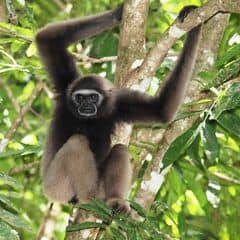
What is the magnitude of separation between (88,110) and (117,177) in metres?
0.79

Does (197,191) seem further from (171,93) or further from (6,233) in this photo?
(6,233)

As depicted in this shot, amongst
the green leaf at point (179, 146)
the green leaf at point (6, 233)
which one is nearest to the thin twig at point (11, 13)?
the green leaf at point (179, 146)

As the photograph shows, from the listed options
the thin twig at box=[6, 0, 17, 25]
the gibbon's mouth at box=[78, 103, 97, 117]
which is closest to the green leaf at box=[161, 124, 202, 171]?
the gibbon's mouth at box=[78, 103, 97, 117]

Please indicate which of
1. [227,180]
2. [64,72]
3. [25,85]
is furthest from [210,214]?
[25,85]

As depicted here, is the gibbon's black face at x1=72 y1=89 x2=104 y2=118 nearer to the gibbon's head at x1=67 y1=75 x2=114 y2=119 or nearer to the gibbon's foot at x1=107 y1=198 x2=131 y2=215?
the gibbon's head at x1=67 y1=75 x2=114 y2=119

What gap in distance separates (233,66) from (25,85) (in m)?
5.02

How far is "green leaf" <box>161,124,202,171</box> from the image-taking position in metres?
4.40

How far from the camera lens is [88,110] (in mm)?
5809

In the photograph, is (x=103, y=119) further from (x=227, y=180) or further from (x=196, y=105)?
(x=227, y=180)

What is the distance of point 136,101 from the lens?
17.4 ft

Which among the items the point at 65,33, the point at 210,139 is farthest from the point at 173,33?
the point at 65,33

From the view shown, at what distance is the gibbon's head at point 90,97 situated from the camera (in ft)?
18.3

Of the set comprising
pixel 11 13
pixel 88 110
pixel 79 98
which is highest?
pixel 11 13

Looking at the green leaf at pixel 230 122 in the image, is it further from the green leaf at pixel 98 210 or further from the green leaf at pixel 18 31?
the green leaf at pixel 18 31
